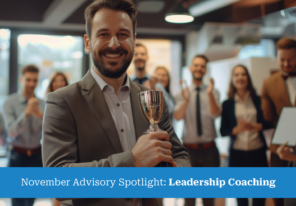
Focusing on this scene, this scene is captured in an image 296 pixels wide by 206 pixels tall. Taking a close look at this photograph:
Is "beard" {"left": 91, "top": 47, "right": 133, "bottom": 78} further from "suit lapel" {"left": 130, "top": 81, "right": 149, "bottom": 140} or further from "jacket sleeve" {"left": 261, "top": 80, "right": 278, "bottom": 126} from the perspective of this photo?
"jacket sleeve" {"left": 261, "top": 80, "right": 278, "bottom": 126}

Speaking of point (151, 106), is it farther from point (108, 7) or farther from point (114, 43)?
point (108, 7)

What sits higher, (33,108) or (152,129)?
(33,108)

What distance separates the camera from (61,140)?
82 centimetres

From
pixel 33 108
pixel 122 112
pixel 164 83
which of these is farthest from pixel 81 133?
pixel 164 83

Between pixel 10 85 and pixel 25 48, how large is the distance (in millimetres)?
696

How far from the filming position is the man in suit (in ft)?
2.58

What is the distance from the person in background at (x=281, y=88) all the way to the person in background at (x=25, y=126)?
210 cm

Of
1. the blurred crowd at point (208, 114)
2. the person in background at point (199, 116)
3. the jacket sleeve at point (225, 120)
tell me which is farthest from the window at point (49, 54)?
the jacket sleeve at point (225, 120)

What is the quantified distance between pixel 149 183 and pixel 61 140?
38cm

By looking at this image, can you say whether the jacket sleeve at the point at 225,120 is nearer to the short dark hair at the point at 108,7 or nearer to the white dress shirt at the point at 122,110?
the white dress shirt at the point at 122,110

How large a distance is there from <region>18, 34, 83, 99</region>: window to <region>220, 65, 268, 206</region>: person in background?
307cm

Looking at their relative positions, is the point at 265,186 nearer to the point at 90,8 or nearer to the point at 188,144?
the point at 90,8

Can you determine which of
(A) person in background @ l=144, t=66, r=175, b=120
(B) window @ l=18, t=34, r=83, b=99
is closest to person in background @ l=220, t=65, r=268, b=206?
(A) person in background @ l=144, t=66, r=175, b=120

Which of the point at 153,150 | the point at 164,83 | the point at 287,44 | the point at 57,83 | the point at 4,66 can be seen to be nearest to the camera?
the point at 153,150
